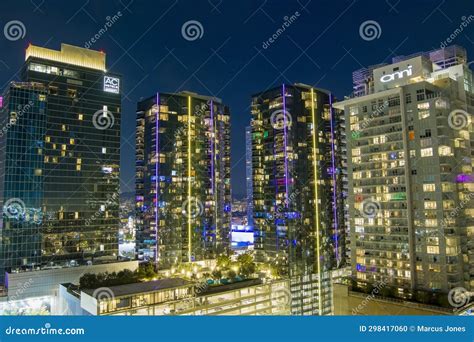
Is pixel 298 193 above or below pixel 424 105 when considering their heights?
below

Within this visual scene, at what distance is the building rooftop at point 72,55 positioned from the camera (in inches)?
704

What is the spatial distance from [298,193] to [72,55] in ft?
43.5

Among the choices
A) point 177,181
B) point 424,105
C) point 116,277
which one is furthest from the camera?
point 177,181

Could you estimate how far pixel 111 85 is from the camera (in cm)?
1962

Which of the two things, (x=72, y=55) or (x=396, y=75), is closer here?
(x=396, y=75)

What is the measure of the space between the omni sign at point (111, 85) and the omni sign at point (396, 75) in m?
13.0

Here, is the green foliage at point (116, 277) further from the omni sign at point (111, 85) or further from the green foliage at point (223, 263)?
the omni sign at point (111, 85)

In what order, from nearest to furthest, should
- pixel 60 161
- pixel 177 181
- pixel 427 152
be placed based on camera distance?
pixel 427 152 < pixel 60 161 < pixel 177 181

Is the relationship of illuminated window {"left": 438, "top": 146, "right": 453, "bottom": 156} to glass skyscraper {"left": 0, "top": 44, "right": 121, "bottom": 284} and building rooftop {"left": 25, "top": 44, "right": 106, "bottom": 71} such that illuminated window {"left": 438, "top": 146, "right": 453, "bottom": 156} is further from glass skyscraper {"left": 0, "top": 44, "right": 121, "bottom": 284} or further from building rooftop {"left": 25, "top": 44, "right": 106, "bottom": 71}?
building rooftop {"left": 25, "top": 44, "right": 106, "bottom": 71}

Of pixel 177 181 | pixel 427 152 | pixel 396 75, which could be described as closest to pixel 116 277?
pixel 177 181

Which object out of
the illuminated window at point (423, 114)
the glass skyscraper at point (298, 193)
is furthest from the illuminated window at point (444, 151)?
the glass skyscraper at point (298, 193)

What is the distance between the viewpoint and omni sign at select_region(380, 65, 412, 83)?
13.4m

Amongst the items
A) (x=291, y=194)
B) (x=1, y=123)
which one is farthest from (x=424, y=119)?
(x=1, y=123)

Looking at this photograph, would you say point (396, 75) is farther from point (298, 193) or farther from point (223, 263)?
point (223, 263)
